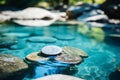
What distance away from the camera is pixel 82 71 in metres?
6.38

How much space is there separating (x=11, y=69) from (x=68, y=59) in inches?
78.2

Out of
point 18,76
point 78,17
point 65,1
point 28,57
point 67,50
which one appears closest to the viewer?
point 18,76

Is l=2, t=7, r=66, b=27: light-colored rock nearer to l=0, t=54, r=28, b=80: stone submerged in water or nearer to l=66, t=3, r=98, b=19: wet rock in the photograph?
l=66, t=3, r=98, b=19: wet rock

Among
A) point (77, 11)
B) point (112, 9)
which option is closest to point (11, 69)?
point (112, 9)

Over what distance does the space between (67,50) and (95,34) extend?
13.4 feet

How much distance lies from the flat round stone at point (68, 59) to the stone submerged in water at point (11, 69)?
1356mm

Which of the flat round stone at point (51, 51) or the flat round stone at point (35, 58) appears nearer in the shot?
the flat round stone at point (35, 58)

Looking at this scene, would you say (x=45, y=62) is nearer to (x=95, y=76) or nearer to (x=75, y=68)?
(x=75, y=68)

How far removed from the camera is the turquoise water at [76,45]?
6.33m

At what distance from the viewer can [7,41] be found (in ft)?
29.6

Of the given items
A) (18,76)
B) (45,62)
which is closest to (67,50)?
(45,62)

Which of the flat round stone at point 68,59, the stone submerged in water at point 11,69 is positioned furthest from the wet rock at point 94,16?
the stone submerged in water at point 11,69

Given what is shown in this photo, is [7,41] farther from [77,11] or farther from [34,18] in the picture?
[77,11]

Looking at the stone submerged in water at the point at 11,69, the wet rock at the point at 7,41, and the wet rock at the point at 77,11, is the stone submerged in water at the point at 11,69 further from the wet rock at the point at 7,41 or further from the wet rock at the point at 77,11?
the wet rock at the point at 77,11
